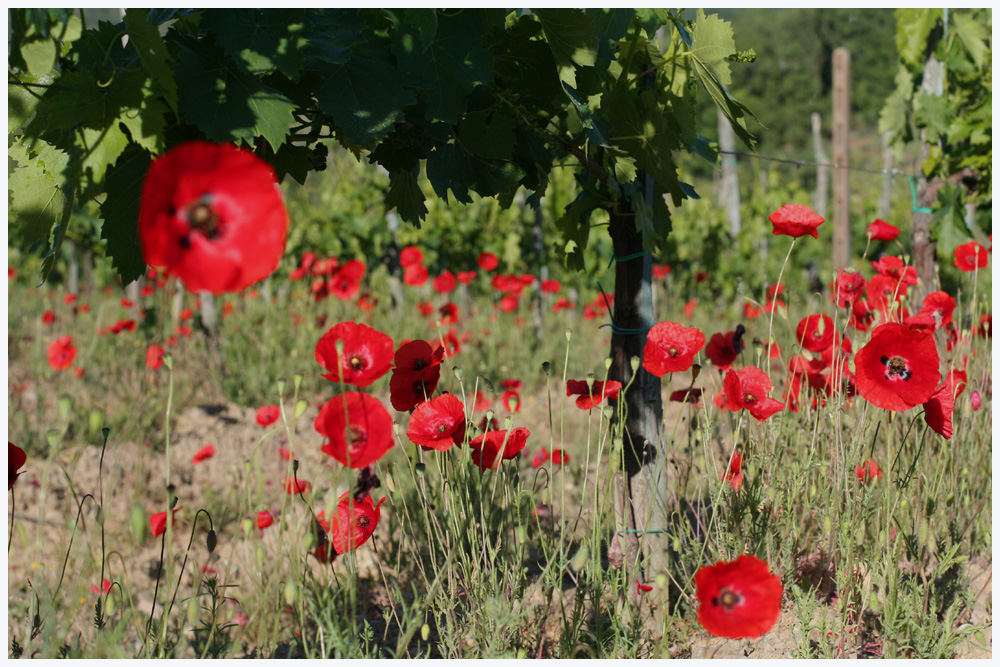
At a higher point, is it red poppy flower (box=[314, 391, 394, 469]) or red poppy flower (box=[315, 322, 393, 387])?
red poppy flower (box=[315, 322, 393, 387])

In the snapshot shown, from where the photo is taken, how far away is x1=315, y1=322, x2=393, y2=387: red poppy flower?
3.81 ft

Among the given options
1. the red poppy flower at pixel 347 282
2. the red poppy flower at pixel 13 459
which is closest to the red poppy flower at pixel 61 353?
the red poppy flower at pixel 347 282

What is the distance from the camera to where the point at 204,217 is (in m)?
0.66

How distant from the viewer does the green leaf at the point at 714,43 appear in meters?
1.31

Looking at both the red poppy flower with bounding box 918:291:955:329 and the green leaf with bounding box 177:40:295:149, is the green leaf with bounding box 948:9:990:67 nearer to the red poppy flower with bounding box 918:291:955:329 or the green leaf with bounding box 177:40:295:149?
→ the red poppy flower with bounding box 918:291:955:329

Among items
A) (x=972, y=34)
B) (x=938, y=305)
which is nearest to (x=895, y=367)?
(x=938, y=305)

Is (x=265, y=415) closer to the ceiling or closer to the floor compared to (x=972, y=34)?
closer to the floor

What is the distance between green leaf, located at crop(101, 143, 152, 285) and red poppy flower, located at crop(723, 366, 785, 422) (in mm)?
1047

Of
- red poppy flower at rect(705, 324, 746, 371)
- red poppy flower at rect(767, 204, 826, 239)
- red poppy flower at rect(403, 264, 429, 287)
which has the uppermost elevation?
red poppy flower at rect(403, 264, 429, 287)

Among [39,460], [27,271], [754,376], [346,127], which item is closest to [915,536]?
[754,376]

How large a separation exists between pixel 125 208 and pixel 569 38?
737mm

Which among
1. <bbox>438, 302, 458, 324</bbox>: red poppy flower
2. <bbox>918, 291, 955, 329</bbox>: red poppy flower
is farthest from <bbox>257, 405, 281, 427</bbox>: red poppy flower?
<bbox>918, 291, 955, 329</bbox>: red poppy flower

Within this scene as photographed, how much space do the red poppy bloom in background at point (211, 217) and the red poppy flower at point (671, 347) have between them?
0.97m

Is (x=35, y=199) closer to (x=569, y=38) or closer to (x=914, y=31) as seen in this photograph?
(x=569, y=38)
